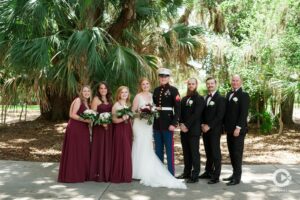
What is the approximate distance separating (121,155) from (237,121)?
2.10m

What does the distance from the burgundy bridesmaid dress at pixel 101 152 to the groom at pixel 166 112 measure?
87 cm

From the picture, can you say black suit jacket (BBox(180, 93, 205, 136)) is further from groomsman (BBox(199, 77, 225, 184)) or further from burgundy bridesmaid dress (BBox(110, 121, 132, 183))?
burgundy bridesmaid dress (BBox(110, 121, 132, 183))

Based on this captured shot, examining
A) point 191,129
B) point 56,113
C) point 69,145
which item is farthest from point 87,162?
point 56,113

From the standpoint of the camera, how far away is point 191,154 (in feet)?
24.1

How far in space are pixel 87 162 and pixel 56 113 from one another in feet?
41.7

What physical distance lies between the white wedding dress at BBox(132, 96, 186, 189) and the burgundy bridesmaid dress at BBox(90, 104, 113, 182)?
455 mm

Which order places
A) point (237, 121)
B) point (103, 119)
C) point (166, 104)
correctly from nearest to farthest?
point (237, 121) < point (103, 119) < point (166, 104)

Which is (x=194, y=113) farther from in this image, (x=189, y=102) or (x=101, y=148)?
(x=101, y=148)

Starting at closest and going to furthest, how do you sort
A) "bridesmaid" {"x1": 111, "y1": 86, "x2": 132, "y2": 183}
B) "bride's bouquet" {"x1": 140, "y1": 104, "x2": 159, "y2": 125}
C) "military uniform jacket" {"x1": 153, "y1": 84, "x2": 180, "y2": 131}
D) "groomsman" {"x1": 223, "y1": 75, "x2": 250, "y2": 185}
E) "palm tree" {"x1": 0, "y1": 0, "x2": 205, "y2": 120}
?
"groomsman" {"x1": 223, "y1": 75, "x2": 250, "y2": 185} < "bride's bouquet" {"x1": 140, "y1": 104, "x2": 159, "y2": 125} < "bridesmaid" {"x1": 111, "y1": 86, "x2": 132, "y2": 183} < "military uniform jacket" {"x1": 153, "y1": 84, "x2": 180, "y2": 131} < "palm tree" {"x1": 0, "y1": 0, "x2": 205, "y2": 120}

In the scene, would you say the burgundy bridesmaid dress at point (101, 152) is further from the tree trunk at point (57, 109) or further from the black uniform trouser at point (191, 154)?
the tree trunk at point (57, 109)

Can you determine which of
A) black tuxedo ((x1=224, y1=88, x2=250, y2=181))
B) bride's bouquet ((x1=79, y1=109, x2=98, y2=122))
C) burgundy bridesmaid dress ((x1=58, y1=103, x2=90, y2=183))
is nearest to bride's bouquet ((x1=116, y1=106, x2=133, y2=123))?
bride's bouquet ((x1=79, y1=109, x2=98, y2=122))

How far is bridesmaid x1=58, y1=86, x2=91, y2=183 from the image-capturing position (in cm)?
724

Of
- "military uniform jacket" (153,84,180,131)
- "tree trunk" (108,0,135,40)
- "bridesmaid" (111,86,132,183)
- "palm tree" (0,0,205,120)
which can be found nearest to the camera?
"bridesmaid" (111,86,132,183)

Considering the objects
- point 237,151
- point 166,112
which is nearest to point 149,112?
point 166,112
